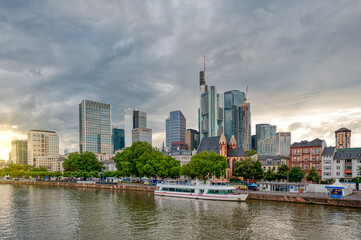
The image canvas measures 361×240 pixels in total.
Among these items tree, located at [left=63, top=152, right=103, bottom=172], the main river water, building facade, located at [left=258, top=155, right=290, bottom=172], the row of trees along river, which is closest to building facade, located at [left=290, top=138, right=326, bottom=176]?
the row of trees along river

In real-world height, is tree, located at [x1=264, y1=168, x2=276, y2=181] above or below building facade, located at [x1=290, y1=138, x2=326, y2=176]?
below

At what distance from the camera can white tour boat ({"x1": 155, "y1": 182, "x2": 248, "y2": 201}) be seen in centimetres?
8236

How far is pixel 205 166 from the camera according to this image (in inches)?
4656

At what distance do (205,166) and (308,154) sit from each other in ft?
153

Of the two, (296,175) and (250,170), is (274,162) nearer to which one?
(250,170)

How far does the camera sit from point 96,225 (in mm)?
53469

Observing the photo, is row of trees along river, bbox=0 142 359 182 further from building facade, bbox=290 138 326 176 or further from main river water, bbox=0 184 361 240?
main river water, bbox=0 184 361 240

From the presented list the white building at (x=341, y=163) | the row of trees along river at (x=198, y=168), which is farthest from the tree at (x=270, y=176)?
the white building at (x=341, y=163)

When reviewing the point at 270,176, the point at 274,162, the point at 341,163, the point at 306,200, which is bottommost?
the point at 270,176

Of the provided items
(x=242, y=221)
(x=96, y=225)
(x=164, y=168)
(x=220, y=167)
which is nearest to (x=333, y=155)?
(x=220, y=167)

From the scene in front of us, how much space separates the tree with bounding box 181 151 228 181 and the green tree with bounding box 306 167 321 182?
35.2m

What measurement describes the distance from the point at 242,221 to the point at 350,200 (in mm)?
32796

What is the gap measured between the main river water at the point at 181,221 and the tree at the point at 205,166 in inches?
1607

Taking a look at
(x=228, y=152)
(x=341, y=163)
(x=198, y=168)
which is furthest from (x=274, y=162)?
(x=198, y=168)
